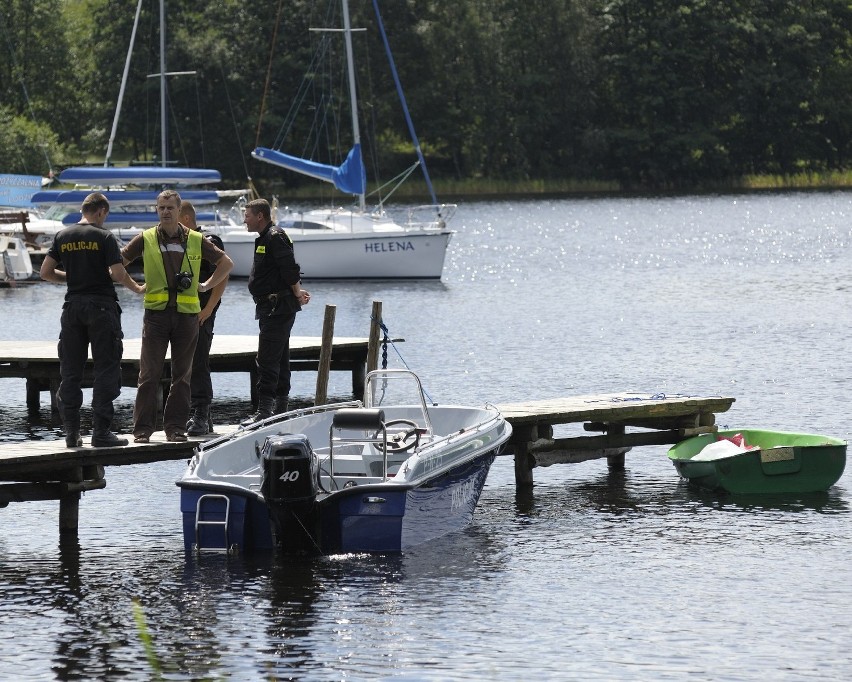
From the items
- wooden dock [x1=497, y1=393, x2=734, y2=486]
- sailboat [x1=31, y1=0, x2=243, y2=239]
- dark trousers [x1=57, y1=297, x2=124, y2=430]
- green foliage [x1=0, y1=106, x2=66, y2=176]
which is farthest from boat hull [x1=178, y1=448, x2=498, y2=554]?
green foliage [x1=0, y1=106, x2=66, y2=176]

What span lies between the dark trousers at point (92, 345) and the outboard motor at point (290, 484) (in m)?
1.41

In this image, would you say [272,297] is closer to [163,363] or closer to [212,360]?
Result: [163,363]

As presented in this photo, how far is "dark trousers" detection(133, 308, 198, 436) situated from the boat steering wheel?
5.44ft

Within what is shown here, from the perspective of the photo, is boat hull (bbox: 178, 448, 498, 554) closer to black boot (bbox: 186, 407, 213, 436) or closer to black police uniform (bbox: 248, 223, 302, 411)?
black boot (bbox: 186, 407, 213, 436)

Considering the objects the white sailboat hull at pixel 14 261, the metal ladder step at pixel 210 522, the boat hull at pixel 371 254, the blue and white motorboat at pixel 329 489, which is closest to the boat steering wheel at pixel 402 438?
the blue and white motorboat at pixel 329 489

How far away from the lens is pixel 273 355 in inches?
591

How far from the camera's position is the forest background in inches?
3617

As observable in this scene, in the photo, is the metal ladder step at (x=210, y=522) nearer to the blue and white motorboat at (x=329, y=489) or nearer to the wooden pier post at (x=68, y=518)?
the blue and white motorboat at (x=329, y=489)

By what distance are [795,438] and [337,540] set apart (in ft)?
18.2

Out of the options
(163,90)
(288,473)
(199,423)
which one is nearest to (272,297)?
(199,423)

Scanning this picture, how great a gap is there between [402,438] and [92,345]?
9.30 feet

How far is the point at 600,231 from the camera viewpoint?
6519cm

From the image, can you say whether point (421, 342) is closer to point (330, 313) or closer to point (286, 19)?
point (330, 313)

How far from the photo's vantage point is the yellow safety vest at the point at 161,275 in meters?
12.8
